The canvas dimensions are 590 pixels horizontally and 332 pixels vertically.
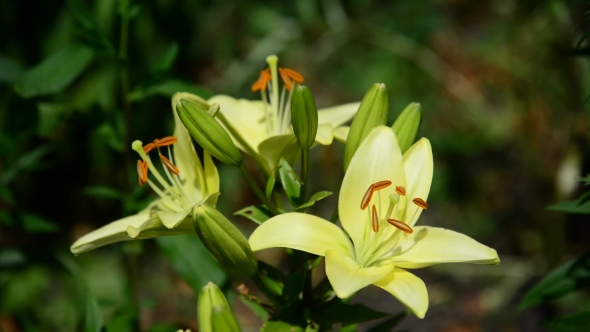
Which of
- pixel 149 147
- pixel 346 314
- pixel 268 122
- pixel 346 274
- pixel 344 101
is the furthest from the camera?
pixel 344 101

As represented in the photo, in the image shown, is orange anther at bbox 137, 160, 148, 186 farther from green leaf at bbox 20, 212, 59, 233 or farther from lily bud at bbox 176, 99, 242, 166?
green leaf at bbox 20, 212, 59, 233

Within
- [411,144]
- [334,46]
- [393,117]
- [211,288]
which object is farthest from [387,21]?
[211,288]

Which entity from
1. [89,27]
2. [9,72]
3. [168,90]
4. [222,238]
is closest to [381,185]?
[222,238]

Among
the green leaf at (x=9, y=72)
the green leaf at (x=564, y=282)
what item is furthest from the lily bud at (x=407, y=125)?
the green leaf at (x=9, y=72)

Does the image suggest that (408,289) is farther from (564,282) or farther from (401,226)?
(564,282)

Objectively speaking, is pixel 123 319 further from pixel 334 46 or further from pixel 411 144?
pixel 334 46

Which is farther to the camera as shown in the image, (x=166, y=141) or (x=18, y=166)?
(x=18, y=166)

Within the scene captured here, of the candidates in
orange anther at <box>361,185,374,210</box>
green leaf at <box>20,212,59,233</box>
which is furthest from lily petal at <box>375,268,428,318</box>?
green leaf at <box>20,212,59,233</box>
